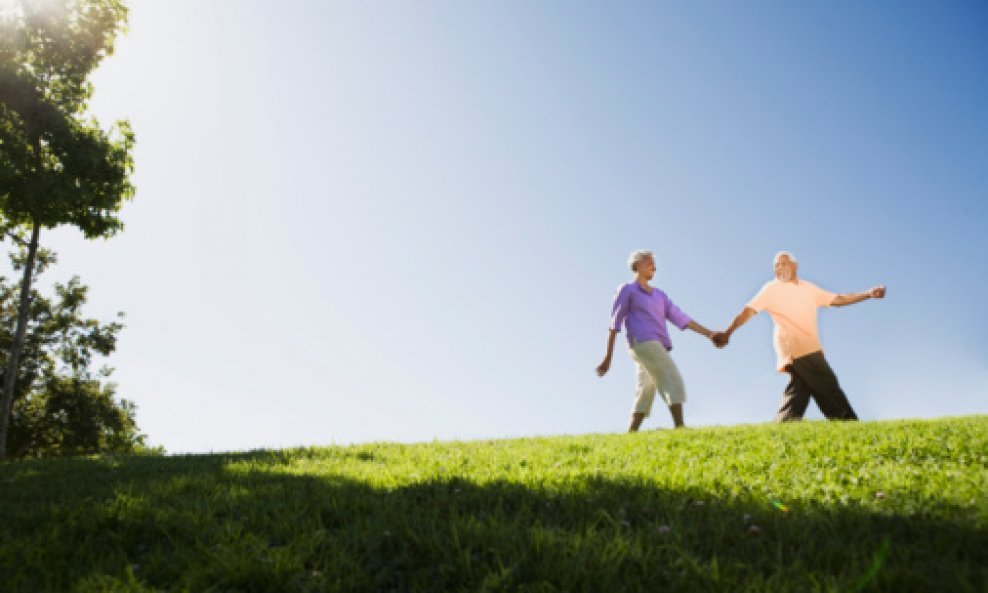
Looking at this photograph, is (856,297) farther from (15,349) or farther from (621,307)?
(15,349)

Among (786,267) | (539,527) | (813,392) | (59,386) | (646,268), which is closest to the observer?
(539,527)

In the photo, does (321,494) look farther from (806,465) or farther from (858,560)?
(806,465)

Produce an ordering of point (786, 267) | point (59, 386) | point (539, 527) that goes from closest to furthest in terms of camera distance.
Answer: point (539, 527)
point (786, 267)
point (59, 386)

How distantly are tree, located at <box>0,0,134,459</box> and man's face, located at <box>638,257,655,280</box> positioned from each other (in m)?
16.0

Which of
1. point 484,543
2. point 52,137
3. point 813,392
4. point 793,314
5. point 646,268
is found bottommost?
point 484,543

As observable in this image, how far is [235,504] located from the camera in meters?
4.26

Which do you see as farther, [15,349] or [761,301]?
[15,349]

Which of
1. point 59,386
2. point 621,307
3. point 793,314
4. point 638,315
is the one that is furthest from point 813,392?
point 59,386

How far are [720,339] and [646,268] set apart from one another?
204 cm

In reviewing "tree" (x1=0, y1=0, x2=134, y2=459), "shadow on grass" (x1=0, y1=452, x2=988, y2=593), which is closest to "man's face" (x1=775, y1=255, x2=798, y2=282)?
"shadow on grass" (x1=0, y1=452, x2=988, y2=593)

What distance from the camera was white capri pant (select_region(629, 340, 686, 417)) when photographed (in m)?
10.2

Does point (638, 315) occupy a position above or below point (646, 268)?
below

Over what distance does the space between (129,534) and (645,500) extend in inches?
133

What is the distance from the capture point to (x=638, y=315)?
1090cm
